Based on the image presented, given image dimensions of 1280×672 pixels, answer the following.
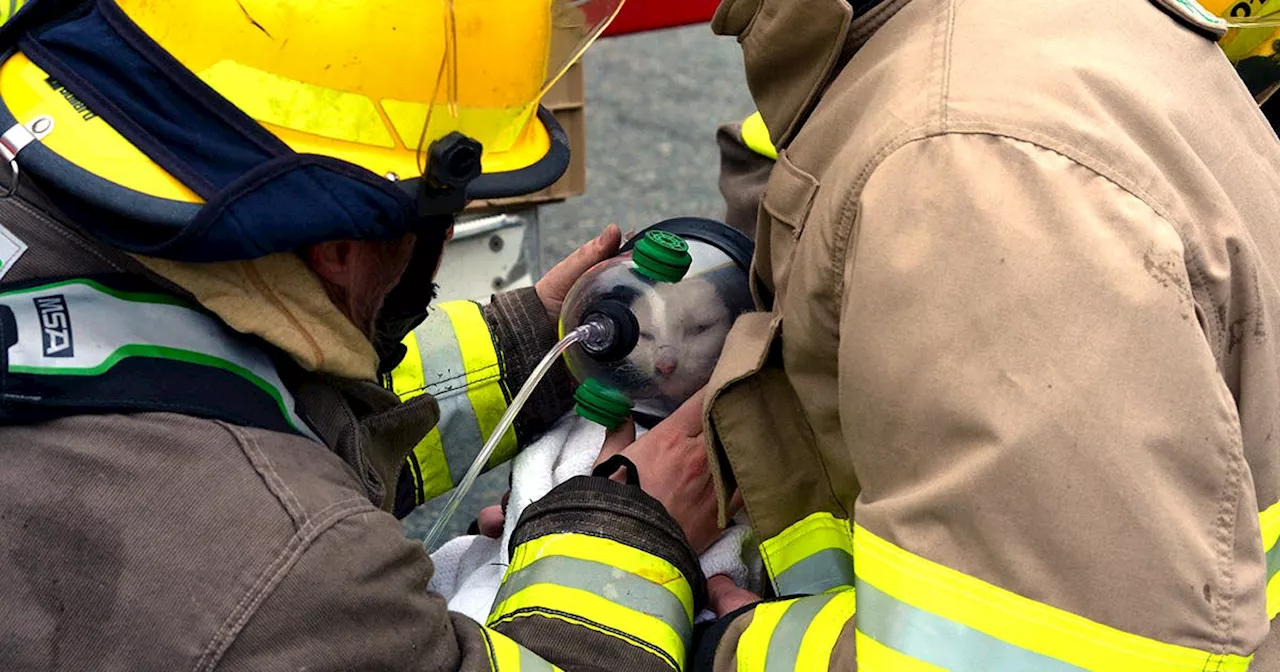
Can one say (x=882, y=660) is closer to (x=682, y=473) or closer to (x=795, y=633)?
(x=795, y=633)

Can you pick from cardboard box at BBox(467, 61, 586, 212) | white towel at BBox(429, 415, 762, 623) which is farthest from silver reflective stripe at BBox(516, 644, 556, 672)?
cardboard box at BBox(467, 61, 586, 212)

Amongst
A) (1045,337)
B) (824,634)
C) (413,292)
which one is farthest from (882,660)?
(413,292)

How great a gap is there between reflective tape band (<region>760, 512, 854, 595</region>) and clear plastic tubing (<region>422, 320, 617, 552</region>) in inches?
16.5

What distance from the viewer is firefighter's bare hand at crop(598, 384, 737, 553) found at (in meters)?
1.81

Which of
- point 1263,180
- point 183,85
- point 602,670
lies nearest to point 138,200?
point 183,85

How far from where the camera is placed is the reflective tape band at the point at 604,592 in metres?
1.61

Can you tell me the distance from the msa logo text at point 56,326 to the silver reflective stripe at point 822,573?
2.94 ft

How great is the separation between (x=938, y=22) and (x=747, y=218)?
87cm

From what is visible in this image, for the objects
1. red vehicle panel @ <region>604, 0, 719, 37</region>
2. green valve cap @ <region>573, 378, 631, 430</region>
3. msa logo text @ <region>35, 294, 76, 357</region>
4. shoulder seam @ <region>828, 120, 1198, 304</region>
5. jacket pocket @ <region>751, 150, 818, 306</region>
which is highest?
shoulder seam @ <region>828, 120, 1198, 304</region>

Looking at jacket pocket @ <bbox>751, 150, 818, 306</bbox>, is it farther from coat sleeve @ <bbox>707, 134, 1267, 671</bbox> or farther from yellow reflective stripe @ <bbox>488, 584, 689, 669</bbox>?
yellow reflective stripe @ <bbox>488, 584, 689, 669</bbox>

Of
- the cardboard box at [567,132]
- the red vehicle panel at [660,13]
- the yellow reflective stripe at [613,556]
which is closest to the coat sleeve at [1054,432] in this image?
the yellow reflective stripe at [613,556]

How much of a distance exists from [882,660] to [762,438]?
419 mm

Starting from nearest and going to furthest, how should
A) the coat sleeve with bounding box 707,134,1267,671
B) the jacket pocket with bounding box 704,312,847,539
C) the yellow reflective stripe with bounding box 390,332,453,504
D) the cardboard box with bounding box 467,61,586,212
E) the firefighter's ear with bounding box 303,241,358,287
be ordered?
the coat sleeve with bounding box 707,134,1267,671 < the firefighter's ear with bounding box 303,241,358,287 < the jacket pocket with bounding box 704,312,847,539 < the yellow reflective stripe with bounding box 390,332,453,504 < the cardboard box with bounding box 467,61,586,212

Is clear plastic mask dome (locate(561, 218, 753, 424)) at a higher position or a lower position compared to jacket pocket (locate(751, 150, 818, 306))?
lower
